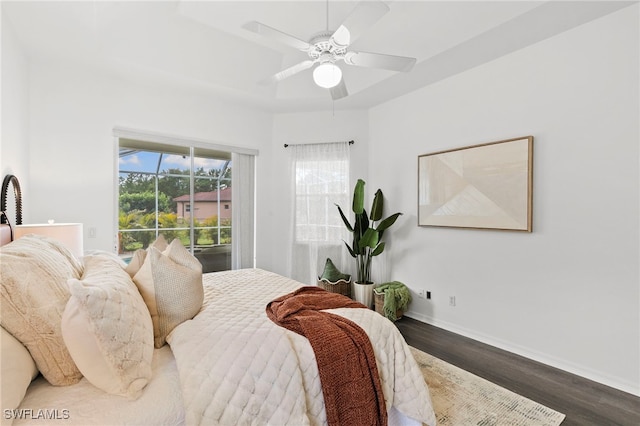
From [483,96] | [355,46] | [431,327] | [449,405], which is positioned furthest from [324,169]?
[449,405]

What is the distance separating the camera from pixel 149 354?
1234 millimetres

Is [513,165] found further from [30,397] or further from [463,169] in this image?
[30,397]

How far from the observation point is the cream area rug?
1859mm

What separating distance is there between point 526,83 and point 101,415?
140 inches

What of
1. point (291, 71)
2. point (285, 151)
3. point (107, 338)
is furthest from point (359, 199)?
point (107, 338)

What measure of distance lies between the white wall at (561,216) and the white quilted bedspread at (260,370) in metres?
1.72

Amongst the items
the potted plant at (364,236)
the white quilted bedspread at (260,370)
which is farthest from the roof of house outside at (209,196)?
the white quilted bedspread at (260,370)

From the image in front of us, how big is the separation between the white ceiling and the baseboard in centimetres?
266

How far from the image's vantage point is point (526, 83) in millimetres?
2760

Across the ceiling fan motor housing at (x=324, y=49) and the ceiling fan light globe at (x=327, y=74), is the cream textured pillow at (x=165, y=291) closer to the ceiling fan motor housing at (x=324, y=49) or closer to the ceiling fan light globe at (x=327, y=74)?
the ceiling fan light globe at (x=327, y=74)

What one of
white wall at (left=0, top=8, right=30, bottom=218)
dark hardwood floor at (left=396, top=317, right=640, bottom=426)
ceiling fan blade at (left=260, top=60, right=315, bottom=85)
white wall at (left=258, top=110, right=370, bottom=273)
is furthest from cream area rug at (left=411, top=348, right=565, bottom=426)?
white wall at (left=0, top=8, right=30, bottom=218)

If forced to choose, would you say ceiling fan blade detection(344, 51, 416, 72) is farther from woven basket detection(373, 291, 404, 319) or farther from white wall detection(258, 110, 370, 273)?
woven basket detection(373, 291, 404, 319)

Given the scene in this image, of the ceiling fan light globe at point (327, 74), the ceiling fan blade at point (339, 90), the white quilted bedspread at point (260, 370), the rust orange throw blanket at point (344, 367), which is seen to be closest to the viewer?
the white quilted bedspread at point (260, 370)

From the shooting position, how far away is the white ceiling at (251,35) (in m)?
2.38
